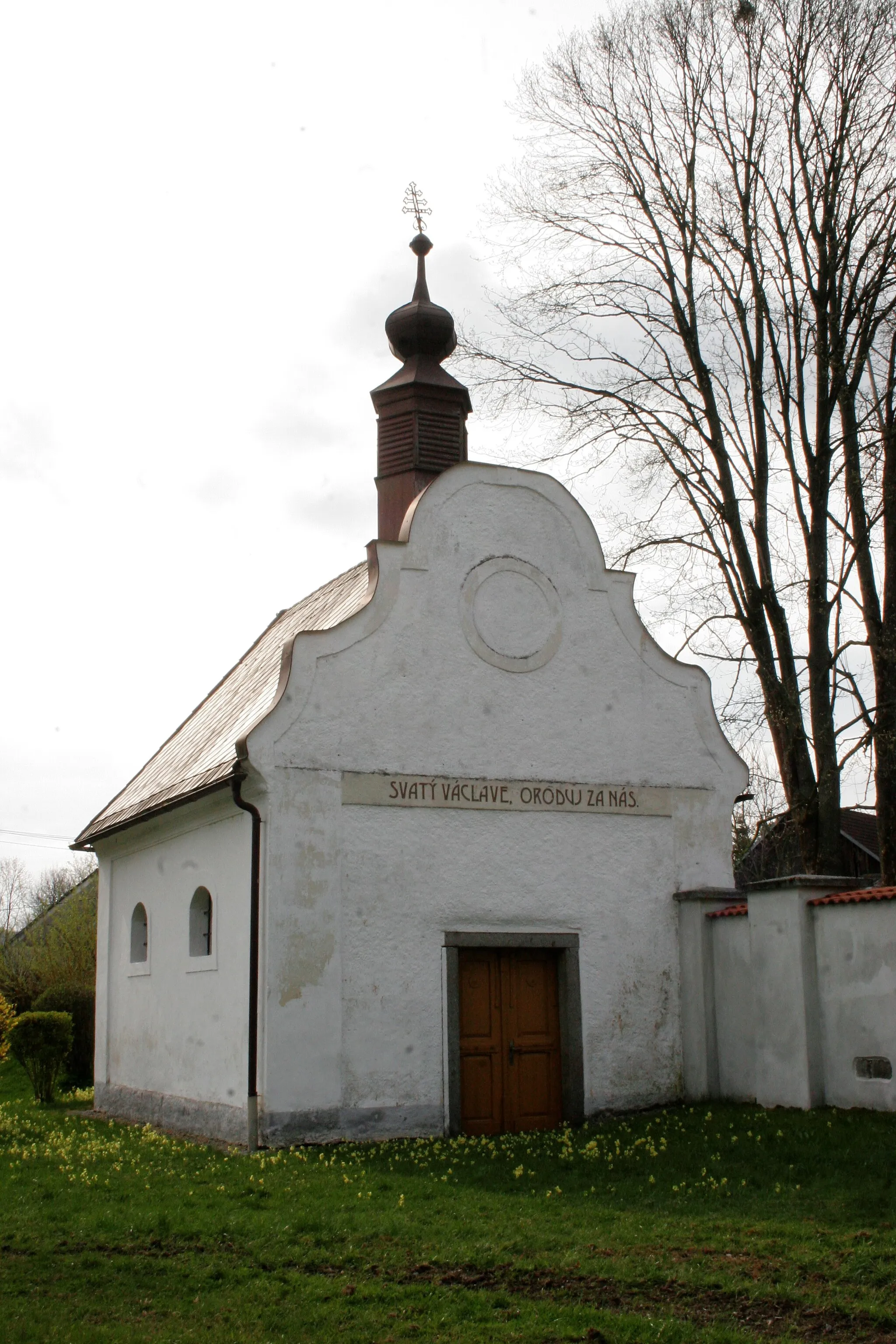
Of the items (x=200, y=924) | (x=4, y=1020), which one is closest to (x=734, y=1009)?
(x=200, y=924)

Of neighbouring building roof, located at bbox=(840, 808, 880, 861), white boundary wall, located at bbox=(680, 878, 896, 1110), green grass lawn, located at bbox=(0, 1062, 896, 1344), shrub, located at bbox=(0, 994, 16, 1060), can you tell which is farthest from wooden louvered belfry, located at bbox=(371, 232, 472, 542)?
neighbouring building roof, located at bbox=(840, 808, 880, 861)

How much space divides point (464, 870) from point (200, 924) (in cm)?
341

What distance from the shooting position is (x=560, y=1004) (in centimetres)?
1443

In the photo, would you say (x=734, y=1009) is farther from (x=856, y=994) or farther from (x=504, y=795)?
(x=504, y=795)

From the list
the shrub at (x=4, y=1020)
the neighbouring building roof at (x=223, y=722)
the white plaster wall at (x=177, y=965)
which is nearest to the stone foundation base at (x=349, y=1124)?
the white plaster wall at (x=177, y=965)

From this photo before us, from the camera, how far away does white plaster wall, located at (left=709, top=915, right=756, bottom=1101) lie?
14070 millimetres

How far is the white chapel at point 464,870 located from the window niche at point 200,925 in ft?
0.08

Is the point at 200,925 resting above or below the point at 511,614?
below

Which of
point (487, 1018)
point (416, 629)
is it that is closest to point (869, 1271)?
point (487, 1018)

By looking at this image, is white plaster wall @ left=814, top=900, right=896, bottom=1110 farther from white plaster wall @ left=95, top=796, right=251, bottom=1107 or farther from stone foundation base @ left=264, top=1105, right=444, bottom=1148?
white plaster wall @ left=95, top=796, right=251, bottom=1107

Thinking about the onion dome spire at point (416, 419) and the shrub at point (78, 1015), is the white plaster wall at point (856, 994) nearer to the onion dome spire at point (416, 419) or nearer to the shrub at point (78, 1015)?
the onion dome spire at point (416, 419)

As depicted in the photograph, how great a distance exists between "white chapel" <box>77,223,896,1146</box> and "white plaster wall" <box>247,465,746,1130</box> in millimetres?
25

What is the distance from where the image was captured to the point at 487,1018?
14.1m

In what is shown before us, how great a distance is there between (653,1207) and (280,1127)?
4.37m
